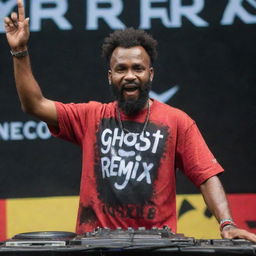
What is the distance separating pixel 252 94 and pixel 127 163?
169 cm

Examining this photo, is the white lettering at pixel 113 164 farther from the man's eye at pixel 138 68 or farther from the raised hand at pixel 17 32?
the raised hand at pixel 17 32

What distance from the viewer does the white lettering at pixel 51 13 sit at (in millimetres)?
4559

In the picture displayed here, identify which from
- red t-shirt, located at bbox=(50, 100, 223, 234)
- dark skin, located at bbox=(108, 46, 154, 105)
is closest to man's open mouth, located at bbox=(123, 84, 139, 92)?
dark skin, located at bbox=(108, 46, 154, 105)

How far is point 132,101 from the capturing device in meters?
3.25

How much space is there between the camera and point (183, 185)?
179 inches

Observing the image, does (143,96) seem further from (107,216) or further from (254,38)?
(254,38)

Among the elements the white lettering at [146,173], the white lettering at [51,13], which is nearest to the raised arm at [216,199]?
the white lettering at [146,173]

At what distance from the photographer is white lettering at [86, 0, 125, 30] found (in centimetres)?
455

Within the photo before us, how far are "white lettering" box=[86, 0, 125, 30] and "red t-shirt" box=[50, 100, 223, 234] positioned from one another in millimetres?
1372

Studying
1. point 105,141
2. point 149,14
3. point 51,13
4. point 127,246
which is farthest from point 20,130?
point 127,246

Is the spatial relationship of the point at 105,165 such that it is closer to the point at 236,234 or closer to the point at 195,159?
the point at 195,159

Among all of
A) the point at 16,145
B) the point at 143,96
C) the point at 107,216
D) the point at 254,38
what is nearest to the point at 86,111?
the point at 143,96

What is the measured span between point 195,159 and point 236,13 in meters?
1.71

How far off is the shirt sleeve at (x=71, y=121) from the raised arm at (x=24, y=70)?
3cm
